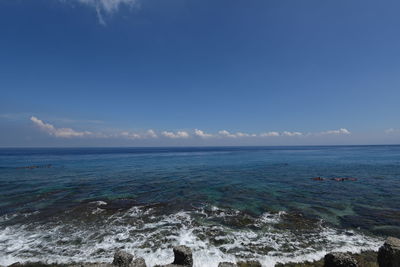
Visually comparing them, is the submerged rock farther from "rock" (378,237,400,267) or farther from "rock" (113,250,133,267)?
"rock" (378,237,400,267)

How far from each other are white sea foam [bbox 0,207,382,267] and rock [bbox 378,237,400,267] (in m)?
2.73

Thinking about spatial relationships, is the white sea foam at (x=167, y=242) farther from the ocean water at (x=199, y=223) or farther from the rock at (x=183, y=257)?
the rock at (x=183, y=257)

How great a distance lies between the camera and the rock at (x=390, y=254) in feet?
22.4

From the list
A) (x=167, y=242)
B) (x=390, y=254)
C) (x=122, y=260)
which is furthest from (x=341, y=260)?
(x=122, y=260)

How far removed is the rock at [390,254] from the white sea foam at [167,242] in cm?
273

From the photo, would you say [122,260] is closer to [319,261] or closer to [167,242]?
[167,242]

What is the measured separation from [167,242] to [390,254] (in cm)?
1047

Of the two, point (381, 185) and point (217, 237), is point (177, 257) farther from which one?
point (381, 185)

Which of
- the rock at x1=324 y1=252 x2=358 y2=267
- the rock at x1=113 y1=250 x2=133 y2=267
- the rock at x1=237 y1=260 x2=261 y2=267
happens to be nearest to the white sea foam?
the rock at x1=237 y1=260 x2=261 y2=267

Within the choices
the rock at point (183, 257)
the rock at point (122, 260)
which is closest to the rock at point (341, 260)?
the rock at point (183, 257)

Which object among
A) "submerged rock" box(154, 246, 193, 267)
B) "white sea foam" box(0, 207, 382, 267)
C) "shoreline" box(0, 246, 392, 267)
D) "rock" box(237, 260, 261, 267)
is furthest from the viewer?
"white sea foam" box(0, 207, 382, 267)

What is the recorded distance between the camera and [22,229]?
12672 mm

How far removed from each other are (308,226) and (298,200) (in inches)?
252

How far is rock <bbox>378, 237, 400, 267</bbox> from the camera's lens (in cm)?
682
